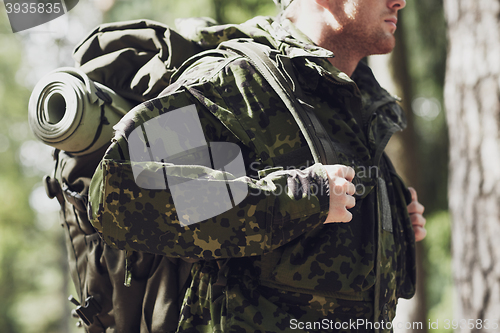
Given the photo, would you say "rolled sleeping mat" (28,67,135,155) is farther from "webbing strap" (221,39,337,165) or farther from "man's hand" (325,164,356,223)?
"man's hand" (325,164,356,223)

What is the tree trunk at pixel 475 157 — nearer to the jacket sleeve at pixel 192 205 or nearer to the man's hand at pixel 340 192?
the man's hand at pixel 340 192

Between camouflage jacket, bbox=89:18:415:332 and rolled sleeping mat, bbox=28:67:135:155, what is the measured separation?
0.96 feet

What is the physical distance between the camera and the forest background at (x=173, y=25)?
5.19 meters

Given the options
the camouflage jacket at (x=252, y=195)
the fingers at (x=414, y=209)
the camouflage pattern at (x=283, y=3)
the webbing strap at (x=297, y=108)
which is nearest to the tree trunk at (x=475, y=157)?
the fingers at (x=414, y=209)

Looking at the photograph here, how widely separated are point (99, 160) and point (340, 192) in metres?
1.10

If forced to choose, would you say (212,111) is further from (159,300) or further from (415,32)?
(415,32)

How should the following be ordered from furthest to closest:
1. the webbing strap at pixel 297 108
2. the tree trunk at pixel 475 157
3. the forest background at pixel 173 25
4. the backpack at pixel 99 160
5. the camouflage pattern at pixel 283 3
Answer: the forest background at pixel 173 25
the tree trunk at pixel 475 157
the camouflage pattern at pixel 283 3
the backpack at pixel 99 160
the webbing strap at pixel 297 108

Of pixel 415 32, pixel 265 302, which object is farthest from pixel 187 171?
pixel 415 32

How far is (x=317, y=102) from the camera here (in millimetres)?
1984

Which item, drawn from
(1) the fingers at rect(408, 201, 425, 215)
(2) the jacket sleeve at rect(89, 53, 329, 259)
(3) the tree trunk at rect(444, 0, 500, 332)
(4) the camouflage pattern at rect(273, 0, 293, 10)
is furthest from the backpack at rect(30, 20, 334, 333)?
(3) the tree trunk at rect(444, 0, 500, 332)

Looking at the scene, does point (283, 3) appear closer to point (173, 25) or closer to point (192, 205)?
point (192, 205)

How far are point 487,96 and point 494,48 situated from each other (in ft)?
1.11

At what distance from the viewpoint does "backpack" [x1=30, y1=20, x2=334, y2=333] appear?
71.7 inches

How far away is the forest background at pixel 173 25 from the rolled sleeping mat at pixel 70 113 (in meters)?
0.61
